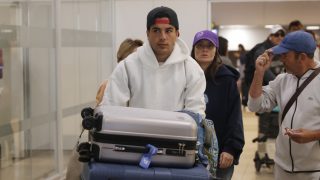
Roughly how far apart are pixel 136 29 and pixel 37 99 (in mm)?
2470

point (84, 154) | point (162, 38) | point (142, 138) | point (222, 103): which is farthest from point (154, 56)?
point (222, 103)

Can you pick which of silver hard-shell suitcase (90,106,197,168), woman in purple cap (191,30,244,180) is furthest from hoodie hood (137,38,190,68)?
woman in purple cap (191,30,244,180)

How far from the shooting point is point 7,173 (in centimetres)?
446

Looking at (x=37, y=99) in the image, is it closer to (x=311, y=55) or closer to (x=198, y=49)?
(x=198, y=49)

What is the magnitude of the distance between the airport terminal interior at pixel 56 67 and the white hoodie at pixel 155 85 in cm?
176

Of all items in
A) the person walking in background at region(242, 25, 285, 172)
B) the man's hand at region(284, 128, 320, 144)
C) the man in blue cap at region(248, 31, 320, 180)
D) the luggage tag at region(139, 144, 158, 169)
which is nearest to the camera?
the luggage tag at region(139, 144, 158, 169)

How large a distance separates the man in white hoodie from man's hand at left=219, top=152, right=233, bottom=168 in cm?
78

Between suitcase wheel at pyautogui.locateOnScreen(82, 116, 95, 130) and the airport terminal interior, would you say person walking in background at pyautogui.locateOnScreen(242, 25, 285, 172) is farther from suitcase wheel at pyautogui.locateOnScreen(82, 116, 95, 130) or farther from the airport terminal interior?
suitcase wheel at pyautogui.locateOnScreen(82, 116, 95, 130)

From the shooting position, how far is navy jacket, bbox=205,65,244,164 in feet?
9.99

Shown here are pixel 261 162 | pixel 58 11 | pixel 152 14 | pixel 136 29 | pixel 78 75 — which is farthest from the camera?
pixel 136 29

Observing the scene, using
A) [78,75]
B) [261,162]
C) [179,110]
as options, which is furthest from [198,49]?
[261,162]

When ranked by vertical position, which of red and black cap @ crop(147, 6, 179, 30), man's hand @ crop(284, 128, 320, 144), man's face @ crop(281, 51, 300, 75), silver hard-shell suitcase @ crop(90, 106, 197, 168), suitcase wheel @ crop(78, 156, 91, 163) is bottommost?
man's hand @ crop(284, 128, 320, 144)

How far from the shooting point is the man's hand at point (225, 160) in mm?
3012

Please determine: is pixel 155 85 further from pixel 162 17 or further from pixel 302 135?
pixel 302 135
